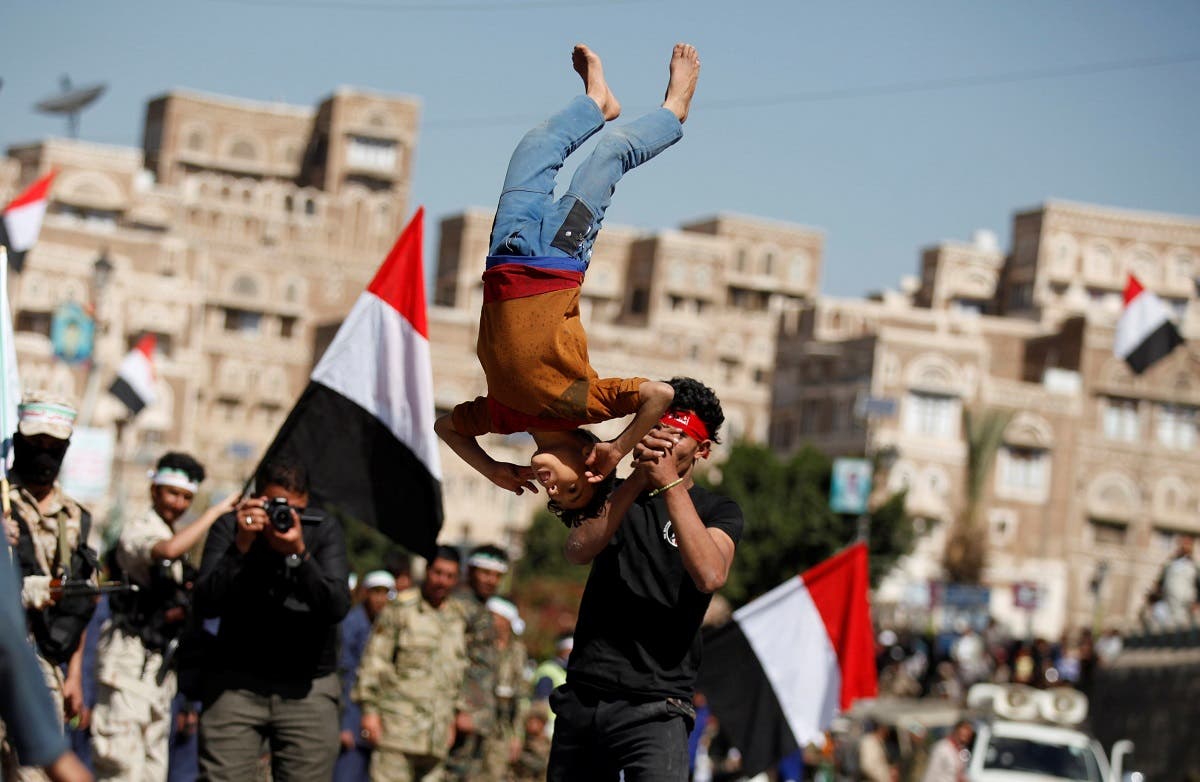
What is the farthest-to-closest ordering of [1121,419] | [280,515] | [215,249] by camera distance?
[215,249]
[1121,419]
[280,515]

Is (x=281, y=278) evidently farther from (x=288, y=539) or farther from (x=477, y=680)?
(x=288, y=539)

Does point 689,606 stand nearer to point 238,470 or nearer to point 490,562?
point 490,562

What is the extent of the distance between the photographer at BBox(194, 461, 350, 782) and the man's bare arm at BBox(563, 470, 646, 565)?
200cm

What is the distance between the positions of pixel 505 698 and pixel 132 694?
3090 millimetres

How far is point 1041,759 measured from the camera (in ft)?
70.7

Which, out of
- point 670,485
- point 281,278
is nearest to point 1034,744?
point 670,485

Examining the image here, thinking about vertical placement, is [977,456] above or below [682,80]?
below

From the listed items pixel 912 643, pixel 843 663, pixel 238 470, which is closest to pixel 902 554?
pixel 912 643

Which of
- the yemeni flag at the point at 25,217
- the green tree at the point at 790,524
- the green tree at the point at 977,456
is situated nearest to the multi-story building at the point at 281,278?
the green tree at the point at 977,456

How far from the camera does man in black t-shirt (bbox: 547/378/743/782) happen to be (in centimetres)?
805

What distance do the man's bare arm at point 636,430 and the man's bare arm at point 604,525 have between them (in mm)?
111

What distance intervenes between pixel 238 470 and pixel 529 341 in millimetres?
100220

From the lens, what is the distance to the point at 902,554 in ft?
227

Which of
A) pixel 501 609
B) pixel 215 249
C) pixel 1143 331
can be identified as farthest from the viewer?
pixel 215 249
